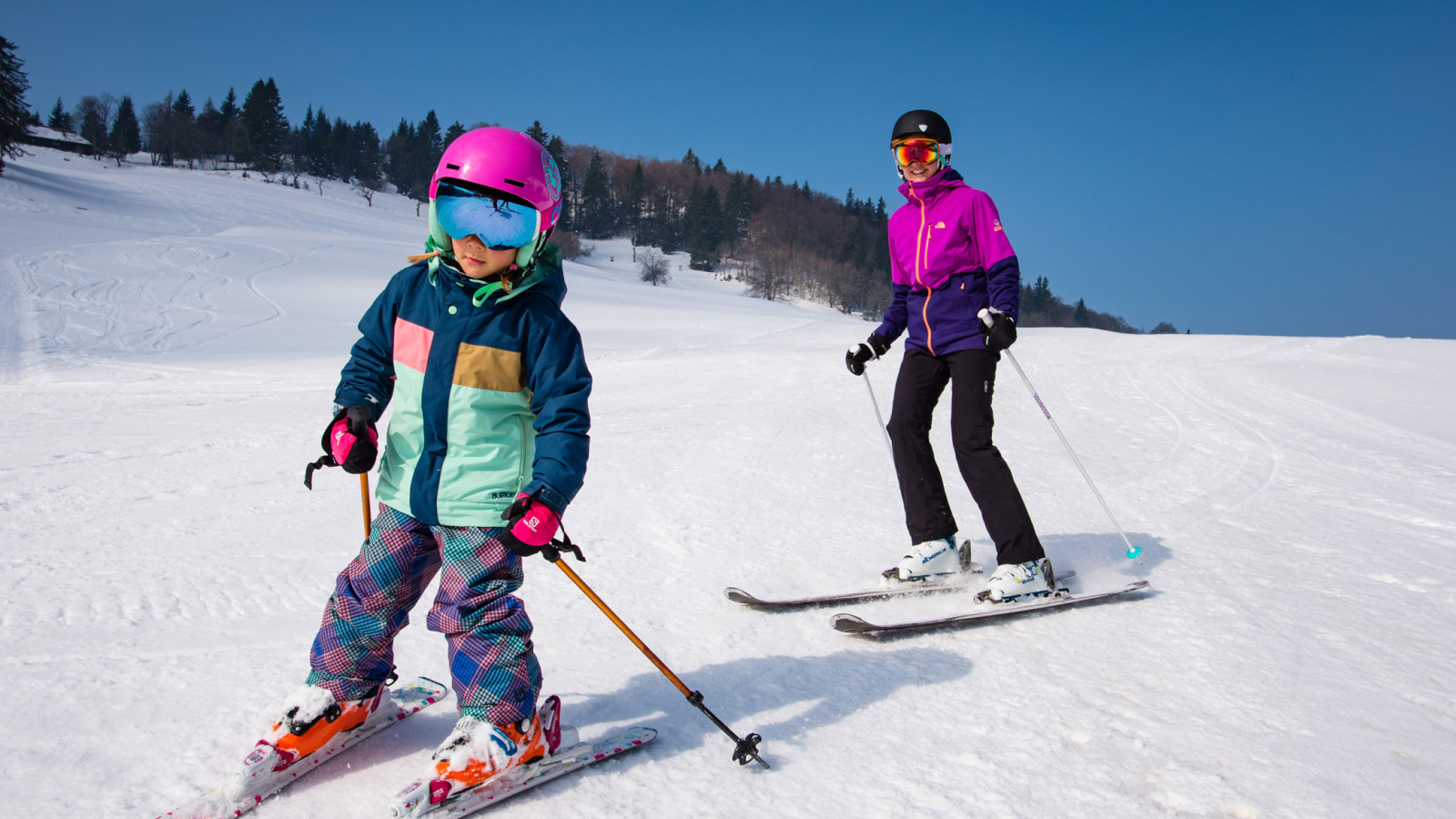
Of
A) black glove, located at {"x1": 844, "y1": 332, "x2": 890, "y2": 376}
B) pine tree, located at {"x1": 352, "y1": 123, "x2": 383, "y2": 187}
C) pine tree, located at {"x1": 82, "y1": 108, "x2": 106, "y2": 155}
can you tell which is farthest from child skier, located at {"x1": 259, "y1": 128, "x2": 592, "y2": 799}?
pine tree, located at {"x1": 82, "y1": 108, "x2": 106, "y2": 155}

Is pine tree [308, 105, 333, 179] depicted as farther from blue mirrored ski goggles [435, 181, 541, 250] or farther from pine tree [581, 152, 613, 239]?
blue mirrored ski goggles [435, 181, 541, 250]

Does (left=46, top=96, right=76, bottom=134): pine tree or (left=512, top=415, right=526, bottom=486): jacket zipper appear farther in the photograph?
(left=46, top=96, right=76, bottom=134): pine tree

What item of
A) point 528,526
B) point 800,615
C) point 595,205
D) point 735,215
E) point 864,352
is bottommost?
point 800,615

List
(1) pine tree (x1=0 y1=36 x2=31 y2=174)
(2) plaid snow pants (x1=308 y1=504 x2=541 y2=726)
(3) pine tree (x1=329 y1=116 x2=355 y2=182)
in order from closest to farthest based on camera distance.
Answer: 1. (2) plaid snow pants (x1=308 y1=504 x2=541 y2=726)
2. (1) pine tree (x1=0 y1=36 x2=31 y2=174)
3. (3) pine tree (x1=329 y1=116 x2=355 y2=182)

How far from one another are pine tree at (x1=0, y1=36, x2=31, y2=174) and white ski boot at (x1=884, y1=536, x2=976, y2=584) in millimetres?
51439

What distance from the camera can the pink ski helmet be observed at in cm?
190

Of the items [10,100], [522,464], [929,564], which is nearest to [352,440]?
[522,464]

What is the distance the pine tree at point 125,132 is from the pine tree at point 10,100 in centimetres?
4008

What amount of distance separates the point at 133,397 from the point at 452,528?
6837 mm

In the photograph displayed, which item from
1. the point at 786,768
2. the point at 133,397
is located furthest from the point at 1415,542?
the point at 133,397

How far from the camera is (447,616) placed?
1855 mm

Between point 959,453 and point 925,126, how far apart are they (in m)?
1.38

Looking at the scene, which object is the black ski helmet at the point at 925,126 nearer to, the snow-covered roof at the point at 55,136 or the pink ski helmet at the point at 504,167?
the pink ski helmet at the point at 504,167

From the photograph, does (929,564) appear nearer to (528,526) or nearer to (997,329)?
(997,329)
